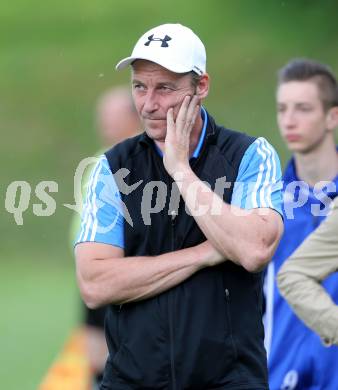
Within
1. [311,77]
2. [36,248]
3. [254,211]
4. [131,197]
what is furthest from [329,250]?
[36,248]

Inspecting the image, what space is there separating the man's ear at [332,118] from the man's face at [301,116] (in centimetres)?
2

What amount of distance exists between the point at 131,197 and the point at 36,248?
823 cm

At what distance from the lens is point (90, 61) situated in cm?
1391

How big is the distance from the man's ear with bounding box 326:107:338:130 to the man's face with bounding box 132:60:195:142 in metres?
1.95

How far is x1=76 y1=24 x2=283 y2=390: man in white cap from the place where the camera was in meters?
4.29

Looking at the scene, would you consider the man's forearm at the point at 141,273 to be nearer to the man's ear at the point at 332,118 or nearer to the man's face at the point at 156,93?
the man's face at the point at 156,93

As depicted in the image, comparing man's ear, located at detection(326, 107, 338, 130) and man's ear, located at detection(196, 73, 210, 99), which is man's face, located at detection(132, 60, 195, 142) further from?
man's ear, located at detection(326, 107, 338, 130)

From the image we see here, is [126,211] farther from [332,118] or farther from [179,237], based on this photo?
[332,118]

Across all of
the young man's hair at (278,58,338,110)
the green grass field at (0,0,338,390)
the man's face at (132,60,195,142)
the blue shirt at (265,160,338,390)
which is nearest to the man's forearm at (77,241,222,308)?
the man's face at (132,60,195,142)

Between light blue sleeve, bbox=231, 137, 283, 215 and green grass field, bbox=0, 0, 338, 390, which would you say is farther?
green grass field, bbox=0, 0, 338, 390

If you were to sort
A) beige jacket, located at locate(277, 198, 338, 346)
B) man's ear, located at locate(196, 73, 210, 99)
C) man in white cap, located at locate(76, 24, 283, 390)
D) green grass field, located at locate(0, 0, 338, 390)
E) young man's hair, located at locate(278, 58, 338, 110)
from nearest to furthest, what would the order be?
man in white cap, located at locate(76, 24, 283, 390) → man's ear, located at locate(196, 73, 210, 99) → beige jacket, located at locate(277, 198, 338, 346) → young man's hair, located at locate(278, 58, 338, 110) → green grass field, located at locate(0, 0, 338, 390)

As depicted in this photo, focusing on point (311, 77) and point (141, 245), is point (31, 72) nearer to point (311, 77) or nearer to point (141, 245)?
point (311, 77)

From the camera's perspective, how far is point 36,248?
495 inches

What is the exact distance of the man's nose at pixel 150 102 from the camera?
4.43m
